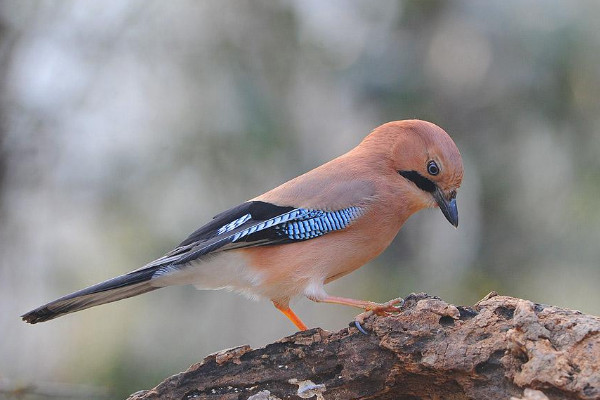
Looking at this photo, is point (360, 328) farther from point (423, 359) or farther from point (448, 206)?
point (448, 206)

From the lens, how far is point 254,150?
38.1 ft

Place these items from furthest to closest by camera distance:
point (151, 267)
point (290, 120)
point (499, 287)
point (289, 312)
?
1. point (290, 120)
2. point (499, 287)
3. point (289, 312)
4. point (151, 267)

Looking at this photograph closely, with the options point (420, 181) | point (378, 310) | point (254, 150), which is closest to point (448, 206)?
point (420, 181)

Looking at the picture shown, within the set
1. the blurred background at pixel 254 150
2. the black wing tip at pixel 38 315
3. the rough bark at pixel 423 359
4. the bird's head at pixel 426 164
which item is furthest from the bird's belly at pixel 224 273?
the blurred background at pixel 254 150

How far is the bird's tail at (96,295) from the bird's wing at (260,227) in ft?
0.79

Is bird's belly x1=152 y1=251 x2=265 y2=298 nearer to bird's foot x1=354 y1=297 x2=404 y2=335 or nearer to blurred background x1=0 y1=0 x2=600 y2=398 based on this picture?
bird's foot x1=354 y1=297 x2=404 y2=335

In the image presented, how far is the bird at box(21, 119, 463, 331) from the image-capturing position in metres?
6.70

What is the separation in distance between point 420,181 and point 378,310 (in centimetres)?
160

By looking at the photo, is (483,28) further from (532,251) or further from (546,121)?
(532,251)

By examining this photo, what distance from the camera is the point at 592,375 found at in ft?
14.9

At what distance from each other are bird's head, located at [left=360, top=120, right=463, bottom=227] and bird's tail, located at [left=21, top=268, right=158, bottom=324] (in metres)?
2.30

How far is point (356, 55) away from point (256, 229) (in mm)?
6003

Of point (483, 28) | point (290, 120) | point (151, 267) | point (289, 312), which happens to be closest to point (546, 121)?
point (483, 28)

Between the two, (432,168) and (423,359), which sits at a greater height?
(432,168)
